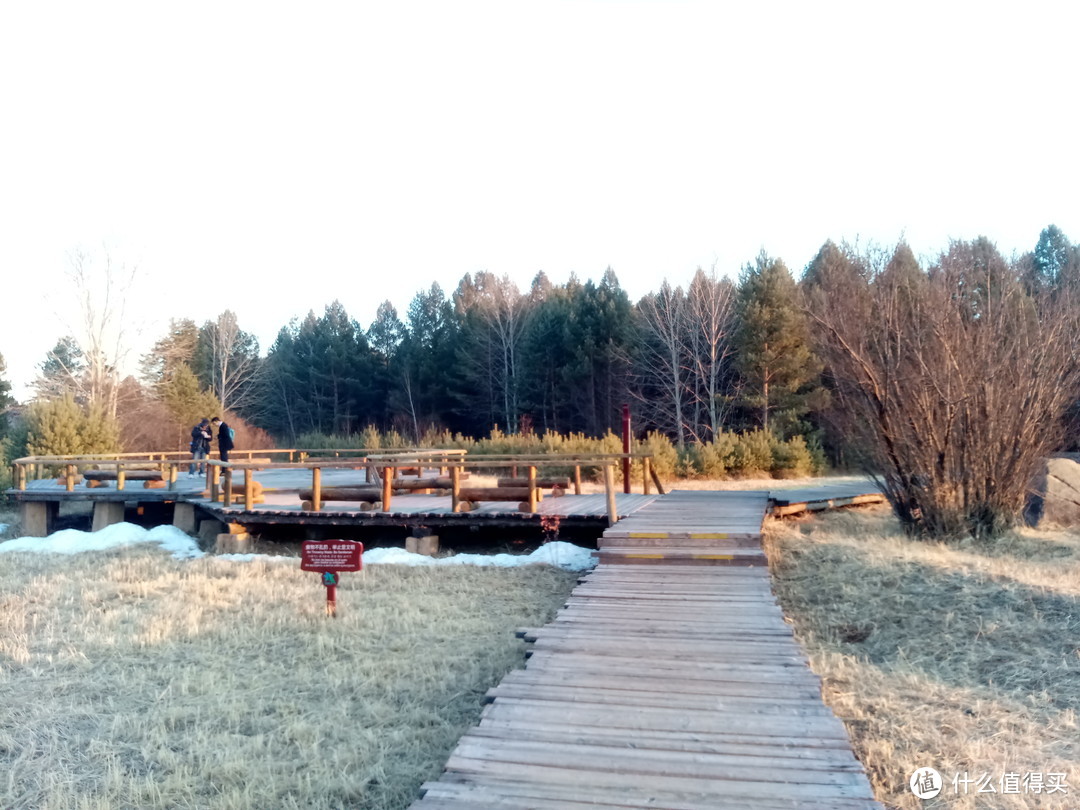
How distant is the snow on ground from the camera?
37.7 feet

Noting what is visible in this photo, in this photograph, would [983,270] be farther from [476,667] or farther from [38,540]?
[38,540]

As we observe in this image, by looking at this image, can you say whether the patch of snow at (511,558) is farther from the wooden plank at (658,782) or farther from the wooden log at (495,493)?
the wooden plank at (658,782)

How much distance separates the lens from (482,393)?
44.9 meters

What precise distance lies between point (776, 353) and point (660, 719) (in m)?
28.2

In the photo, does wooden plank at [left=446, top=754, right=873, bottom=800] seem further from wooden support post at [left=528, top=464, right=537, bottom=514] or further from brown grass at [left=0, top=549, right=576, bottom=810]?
wooden support post at [left=528, top=464, right=537, bottom=514]

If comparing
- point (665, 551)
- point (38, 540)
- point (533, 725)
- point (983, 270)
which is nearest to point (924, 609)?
point (665, 551)

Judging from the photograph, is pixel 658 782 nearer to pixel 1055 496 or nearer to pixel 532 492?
pixel 532 492

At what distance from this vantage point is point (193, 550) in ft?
44.9

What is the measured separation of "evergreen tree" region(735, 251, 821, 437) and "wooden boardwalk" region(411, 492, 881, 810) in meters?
24.2

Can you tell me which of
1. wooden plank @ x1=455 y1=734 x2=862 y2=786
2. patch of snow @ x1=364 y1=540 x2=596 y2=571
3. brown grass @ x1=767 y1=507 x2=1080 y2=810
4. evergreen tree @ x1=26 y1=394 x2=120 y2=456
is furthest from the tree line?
wooden plank @ x1=455 y1=734 x2=862 y2=786

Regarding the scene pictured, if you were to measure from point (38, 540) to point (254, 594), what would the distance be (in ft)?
25.3

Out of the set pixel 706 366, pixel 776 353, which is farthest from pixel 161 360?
pixel 776 353

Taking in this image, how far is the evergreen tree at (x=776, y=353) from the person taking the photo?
31219 mm

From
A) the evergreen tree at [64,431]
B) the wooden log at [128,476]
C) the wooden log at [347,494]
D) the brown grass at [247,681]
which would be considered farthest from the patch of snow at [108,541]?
the evergreen tree at [64,431]
